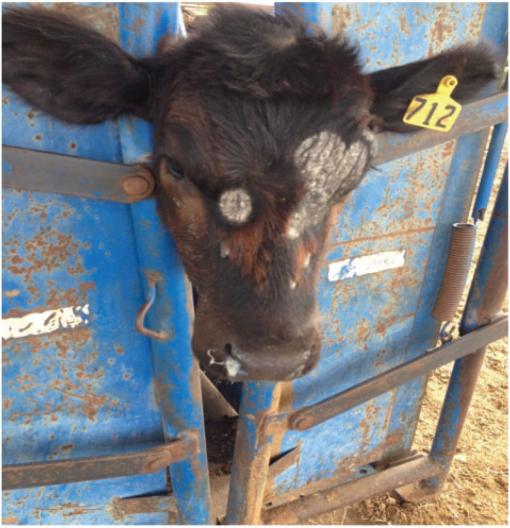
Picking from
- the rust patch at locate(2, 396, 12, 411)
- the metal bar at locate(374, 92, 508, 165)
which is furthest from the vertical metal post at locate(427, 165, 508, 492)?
the rust patch at locate(2, 396, 12, 411)

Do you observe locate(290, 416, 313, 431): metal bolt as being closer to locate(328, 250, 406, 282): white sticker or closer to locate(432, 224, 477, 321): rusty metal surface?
locate(328, 250, 406, 282): white sticker

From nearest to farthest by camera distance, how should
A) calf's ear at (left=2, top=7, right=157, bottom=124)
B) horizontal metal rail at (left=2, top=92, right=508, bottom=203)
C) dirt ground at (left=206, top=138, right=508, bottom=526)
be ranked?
calf's ear at (left=2, top=7, right=157, bottom=124), horizontal metal rail at (left=2, top=92, right=508, bottom=203), dirt ground at (left=206, top=138, right=508, bottom=526)

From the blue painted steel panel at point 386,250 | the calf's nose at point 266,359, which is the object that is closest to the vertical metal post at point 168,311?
the blue painted steel panel at point 386,250

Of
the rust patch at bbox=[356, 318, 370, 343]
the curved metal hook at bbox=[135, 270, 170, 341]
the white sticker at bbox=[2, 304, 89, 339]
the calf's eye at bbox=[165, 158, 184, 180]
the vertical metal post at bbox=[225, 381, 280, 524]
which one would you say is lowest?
the vertical metal post at bbox=[225, 381, 280, 524]

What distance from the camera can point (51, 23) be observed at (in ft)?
4.65

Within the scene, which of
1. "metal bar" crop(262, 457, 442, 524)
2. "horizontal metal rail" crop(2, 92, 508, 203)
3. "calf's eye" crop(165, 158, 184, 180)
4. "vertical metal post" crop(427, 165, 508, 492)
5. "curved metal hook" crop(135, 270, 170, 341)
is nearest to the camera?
"horizontal metal rail" crop(2, 92, 508, 203)

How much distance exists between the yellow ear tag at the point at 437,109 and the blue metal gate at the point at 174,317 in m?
0.08

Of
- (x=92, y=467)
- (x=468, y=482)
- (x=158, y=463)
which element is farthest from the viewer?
(x=468, y=482)

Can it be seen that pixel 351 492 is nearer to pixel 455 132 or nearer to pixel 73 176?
pixel 455 132

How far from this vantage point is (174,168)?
164 centimetres

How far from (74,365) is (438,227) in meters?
1.85

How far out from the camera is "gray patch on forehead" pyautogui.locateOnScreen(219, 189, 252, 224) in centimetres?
150

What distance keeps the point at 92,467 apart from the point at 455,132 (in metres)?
2.03

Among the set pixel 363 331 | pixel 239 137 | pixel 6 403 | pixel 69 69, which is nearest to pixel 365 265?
pixel 363 331
